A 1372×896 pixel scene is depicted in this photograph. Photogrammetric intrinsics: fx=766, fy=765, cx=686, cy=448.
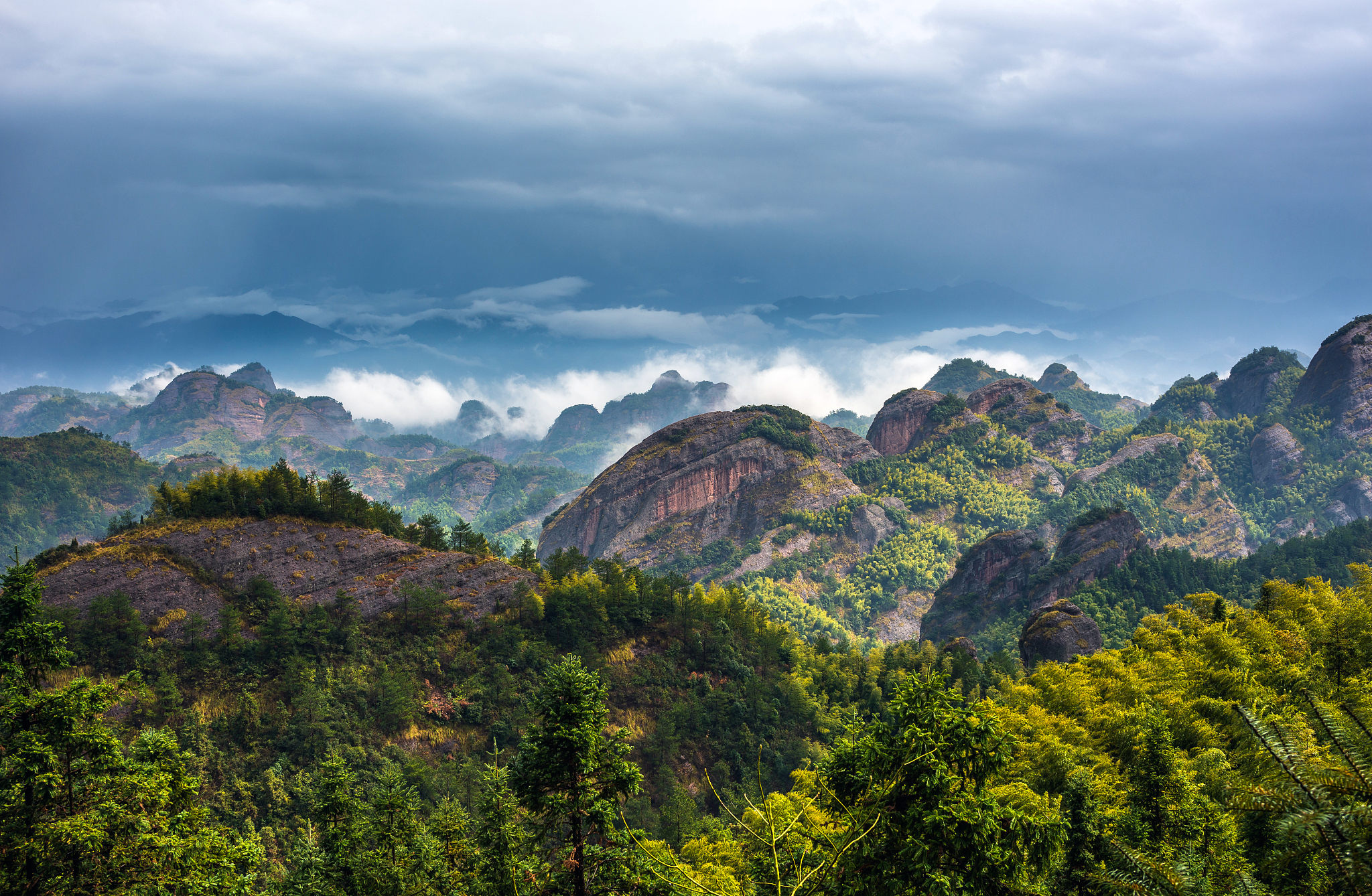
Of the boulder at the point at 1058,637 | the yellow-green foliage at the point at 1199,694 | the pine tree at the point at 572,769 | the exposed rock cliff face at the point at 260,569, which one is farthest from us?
the boulder at the point at 1058,637

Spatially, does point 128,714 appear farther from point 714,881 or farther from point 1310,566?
point 1310,566

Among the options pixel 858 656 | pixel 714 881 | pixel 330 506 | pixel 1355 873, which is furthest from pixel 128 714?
pixel 858 656

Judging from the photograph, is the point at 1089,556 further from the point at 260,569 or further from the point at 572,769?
the point at 572,769

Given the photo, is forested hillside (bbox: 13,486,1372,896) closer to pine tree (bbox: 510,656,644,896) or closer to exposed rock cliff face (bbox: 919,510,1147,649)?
pine tree (bbox: 510,656,644,896)

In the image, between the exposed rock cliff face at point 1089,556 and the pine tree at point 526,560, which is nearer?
the pine tree at point 526,560

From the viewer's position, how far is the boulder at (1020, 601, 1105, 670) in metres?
90.8

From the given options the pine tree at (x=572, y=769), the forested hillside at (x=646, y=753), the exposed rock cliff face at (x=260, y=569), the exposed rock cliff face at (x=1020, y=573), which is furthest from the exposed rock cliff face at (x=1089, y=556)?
the pine tree at (x=572, y=769)

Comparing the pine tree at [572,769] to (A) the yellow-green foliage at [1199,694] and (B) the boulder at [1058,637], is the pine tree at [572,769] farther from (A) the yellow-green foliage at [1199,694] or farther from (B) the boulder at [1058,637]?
(B) the boulder at [1058,637]

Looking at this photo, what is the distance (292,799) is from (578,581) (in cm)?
3910

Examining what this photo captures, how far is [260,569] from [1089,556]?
129m

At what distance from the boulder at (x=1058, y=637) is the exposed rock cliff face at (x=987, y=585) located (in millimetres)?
48511

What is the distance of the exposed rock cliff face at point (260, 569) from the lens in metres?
64.7

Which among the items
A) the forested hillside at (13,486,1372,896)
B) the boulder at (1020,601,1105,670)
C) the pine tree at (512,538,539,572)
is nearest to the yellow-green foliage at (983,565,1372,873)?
the forested hillside at (13,486,1372,896)

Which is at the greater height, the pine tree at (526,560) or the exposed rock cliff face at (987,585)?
the pine tree at (526,560)
